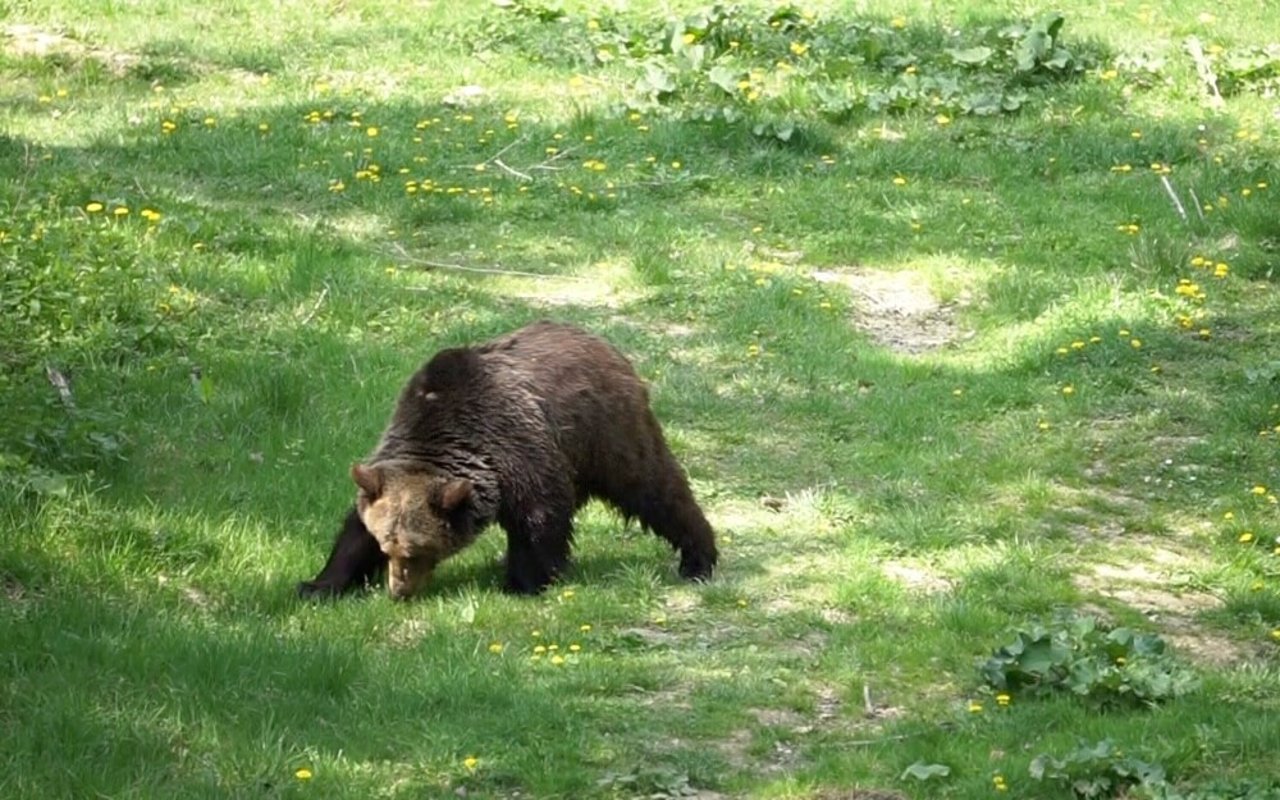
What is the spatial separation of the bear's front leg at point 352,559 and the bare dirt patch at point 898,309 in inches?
196

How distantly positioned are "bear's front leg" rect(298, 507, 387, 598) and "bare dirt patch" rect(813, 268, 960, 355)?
498cm

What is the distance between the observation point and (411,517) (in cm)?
966

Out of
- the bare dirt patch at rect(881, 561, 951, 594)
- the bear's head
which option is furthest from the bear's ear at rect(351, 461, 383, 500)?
the bare dirt patch at rect(881, 561, 951, 594)

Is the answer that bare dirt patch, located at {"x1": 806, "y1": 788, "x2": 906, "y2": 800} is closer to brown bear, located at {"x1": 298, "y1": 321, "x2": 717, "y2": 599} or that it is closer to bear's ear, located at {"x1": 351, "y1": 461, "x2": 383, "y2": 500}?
brown bear, located at {"x1": 298, "y1": 321, "x2": 717, "y2": 599}

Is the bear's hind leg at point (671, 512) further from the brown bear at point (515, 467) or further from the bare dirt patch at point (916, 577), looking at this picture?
the bare dirt patch at point (916, 577)

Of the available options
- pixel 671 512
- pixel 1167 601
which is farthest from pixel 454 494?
pixel 1167 601

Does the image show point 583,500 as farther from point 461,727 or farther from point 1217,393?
point 1217,393

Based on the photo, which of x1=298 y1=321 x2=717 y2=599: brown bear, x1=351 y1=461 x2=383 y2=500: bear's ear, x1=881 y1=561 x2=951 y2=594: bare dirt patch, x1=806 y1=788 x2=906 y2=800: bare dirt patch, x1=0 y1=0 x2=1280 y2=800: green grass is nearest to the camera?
x1=806 y1=788 x2=906 y2=800: bare dirt patch

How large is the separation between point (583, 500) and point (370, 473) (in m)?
1.26

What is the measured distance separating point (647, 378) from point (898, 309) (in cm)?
228

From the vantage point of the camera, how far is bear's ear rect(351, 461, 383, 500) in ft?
31.6

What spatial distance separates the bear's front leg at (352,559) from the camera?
971cm

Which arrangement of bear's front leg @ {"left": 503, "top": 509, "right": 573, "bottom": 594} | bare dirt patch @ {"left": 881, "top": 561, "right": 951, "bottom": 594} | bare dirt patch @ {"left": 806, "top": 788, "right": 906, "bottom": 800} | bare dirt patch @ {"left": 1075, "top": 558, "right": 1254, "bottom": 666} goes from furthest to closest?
bare dirt patch @ {"left": 881, "top": 561, "right": 951, "bottom": 594} < bear's front leg @ {"left": 503, "top": 509, "right": 573, "bottom": 594} < bare dirt patch @ {"left": 1075, "top": 558, "right": 1254, "bottom": 666} < bare dirt patch @ {"left": 806, "top": 788, "right": 906, "bottom": 800}

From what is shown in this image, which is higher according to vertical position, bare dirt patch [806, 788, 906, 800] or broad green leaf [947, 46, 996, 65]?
broad green leaf [947, 46, 996, 65]
